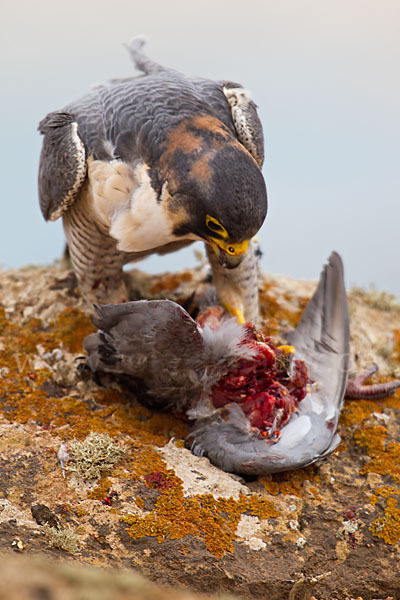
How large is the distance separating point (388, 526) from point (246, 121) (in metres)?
3.08

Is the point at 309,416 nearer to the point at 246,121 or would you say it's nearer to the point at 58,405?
the point at 58,405

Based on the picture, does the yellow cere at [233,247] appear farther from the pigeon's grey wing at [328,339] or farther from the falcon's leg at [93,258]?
the falcon's leg at [93,258]

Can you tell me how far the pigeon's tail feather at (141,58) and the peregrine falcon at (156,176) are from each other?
0.08ft

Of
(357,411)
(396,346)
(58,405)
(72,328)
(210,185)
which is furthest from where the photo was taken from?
(396,346)

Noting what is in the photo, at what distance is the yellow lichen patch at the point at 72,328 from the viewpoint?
527 cm

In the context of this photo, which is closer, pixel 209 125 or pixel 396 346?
Answer: pixel 209 125

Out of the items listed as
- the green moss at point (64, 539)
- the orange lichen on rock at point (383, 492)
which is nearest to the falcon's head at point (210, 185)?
the orange lichen on rock at point (383, 492)

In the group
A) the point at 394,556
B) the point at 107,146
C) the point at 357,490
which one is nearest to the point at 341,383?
the point at 357,490

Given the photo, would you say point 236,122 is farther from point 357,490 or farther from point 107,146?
point 357,490

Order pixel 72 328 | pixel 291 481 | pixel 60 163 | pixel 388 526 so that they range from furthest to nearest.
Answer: pixel 72 328 → pixel 60 163 → pixel 291 481 → pixel 388 526

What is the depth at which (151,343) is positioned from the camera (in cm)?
402

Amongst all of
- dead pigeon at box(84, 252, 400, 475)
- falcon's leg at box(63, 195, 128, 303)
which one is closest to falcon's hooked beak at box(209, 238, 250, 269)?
dead pigeon at box(84, 252, 400, 475)

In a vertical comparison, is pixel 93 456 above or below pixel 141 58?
below

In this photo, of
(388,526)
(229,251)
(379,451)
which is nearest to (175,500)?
(388,526)
